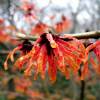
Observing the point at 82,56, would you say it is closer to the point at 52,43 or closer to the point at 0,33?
the point at 52,43

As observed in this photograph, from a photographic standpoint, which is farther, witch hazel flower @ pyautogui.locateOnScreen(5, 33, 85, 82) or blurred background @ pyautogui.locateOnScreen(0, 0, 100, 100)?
blurred background @ pyautogui.locateOnScreen(0, 0, 100, 100)

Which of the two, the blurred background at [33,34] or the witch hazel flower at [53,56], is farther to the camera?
the blurred background at [33,34]

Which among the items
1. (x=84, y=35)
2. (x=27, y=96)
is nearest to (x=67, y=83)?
(x=27, y=96)

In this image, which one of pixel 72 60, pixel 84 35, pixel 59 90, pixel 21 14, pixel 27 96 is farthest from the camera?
pixel 59 90

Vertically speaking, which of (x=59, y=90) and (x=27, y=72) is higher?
(x=27, y=72)

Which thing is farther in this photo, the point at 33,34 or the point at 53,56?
the point at 33,34

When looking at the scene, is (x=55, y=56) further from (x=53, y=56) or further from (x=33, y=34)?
(x=33, y=34)

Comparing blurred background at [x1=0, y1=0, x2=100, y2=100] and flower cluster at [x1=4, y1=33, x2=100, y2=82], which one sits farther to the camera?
blurred background at [x1=0, y1=0, x2=100, y2=100]

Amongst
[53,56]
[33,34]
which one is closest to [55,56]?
[53,56]
